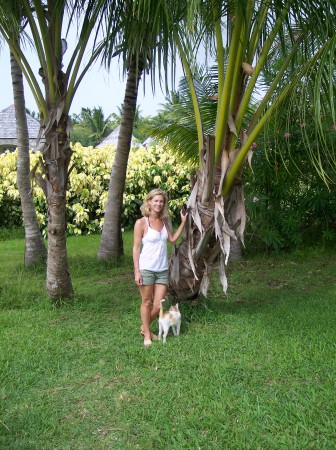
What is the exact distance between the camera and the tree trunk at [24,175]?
7.30 metres

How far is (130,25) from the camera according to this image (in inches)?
190

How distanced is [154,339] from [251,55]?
2.76 metres

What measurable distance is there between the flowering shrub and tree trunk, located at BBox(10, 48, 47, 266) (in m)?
4.26

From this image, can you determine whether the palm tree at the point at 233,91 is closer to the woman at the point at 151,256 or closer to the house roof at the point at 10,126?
the woman at the point at 151,256

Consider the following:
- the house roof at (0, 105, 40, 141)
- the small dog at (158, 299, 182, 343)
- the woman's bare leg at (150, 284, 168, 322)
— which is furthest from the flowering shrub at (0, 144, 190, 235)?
the house roof at (0, 105, 40, 141)

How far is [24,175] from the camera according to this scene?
24.5ft

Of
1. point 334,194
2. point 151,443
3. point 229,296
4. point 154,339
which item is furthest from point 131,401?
point 334,194

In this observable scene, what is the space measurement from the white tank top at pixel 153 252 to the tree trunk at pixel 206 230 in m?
0.37

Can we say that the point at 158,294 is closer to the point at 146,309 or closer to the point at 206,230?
the point at 146,309

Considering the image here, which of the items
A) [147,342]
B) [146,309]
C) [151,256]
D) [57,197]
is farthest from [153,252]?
[57,197]

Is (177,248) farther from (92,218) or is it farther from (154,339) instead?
(92,218)

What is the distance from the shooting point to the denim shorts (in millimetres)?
4582

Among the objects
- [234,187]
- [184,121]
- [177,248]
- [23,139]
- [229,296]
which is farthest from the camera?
[184,121]

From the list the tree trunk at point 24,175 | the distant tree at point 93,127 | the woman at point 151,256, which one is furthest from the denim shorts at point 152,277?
the distant tree at point 93,127
